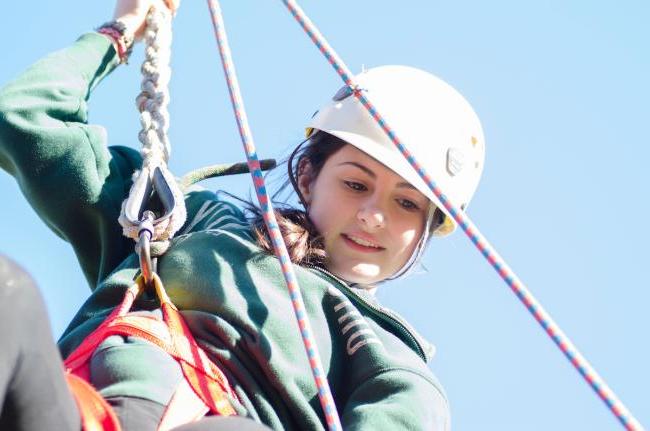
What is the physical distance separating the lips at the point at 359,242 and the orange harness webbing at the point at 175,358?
2.18 feet

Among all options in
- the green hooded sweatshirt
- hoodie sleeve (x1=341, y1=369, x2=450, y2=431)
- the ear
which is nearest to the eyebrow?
the ear

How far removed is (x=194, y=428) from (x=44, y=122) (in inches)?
47.5

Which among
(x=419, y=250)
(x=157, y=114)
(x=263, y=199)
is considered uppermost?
(x=157, y=114)

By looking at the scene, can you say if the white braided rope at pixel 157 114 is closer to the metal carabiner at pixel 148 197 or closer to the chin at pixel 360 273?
the metal carabiner at pixel 148 197

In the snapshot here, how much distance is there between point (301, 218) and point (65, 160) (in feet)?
1.96

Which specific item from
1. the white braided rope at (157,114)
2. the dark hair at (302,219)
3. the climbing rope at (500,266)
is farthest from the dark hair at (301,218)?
the climbing rope at (500,266)

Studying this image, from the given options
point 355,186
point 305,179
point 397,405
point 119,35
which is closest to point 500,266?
point 397,405

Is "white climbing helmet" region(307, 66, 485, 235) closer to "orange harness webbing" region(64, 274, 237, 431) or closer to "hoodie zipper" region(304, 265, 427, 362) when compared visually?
"hoodie zipper" region(304, 265, 427, 362)

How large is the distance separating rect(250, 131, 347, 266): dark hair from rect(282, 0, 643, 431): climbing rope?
0.41m

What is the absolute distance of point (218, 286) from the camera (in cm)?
271

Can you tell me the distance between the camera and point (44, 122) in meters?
2.97

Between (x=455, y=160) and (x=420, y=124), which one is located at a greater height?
(x=420, y=124)

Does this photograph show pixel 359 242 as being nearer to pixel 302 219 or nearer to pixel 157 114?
pixel 302 219

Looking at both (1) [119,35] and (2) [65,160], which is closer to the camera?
(2) [65,160]
